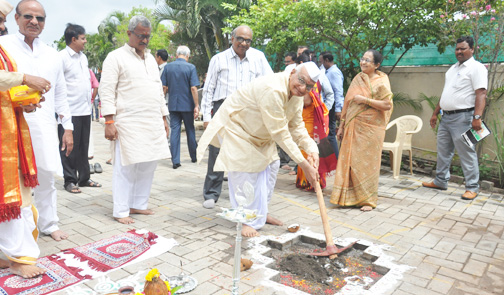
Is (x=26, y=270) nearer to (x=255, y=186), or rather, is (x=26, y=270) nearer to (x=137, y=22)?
(x=255, y=186)

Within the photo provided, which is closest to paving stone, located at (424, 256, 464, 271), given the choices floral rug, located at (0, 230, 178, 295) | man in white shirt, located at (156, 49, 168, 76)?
floral rug, located at (0, 230, 178, 295)

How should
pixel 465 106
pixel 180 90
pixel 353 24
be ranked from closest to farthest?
pixel 465 106, pixel 180 90, pixel 353 24

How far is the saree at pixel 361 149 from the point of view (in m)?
5.01

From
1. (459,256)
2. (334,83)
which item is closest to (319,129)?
(334,83)

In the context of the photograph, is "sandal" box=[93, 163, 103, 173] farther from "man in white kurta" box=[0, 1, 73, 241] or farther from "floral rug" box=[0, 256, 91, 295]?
"floral rug" box=[0, 256, 91, 295]

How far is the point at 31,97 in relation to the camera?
2.89 metres

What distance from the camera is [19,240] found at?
3002mm

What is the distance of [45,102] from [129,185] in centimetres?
126

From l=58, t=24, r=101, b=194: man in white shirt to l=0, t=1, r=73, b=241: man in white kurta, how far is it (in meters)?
1.78

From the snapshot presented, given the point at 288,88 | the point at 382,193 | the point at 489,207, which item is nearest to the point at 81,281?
the point at 288,88

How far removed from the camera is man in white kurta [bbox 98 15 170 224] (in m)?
4.06

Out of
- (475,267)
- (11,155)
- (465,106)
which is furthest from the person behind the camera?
(465,106)

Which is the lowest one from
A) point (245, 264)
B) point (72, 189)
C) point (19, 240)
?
point (72, 189)

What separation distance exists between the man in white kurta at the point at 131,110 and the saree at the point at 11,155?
41.9 inches
